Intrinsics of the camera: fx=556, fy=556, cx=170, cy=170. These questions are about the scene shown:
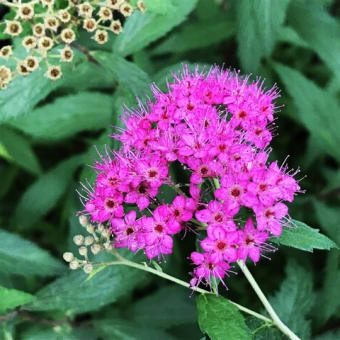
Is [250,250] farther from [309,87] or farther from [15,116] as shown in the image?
[309,87]

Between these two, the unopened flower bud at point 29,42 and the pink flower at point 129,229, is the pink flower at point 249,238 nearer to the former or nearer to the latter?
the pink flower at point 129,229

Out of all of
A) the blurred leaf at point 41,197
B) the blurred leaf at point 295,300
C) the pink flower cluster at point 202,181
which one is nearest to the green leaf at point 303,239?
the pink flower cluster at point 202,181

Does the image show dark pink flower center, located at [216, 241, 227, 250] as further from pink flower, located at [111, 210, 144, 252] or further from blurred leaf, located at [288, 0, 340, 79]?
blurred leaf, located at [288, 0, 340, 79]

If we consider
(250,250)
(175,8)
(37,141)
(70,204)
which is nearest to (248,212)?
(250,250)

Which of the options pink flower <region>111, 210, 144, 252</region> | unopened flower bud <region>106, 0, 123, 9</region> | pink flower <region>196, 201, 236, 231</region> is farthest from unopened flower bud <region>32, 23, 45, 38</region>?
pink flower <region>196, 201, 236, 231</region>

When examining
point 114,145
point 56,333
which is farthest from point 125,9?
point 56,333

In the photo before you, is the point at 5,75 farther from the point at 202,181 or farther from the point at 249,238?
the point at 249,238
